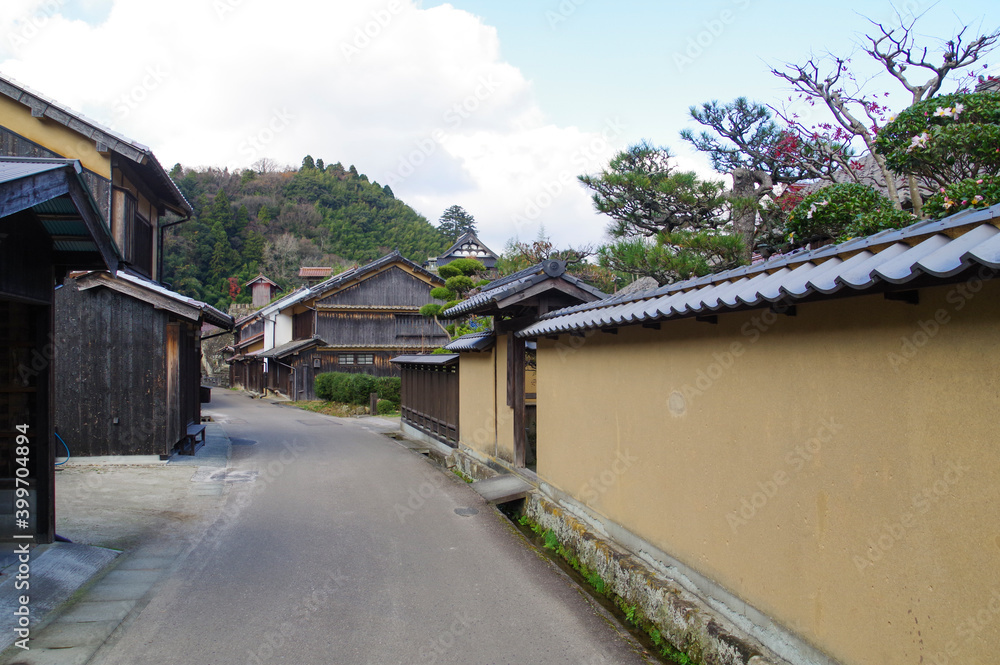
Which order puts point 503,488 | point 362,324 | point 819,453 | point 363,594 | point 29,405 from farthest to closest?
point 362,324 → point 503,488 → point 29,405 → point 363,594 → point 819,453

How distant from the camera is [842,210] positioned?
9.79m

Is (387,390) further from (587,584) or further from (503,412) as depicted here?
(587,584)

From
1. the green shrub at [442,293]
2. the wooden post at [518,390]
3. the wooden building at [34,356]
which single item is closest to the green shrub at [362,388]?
the green shrub at [442,293]

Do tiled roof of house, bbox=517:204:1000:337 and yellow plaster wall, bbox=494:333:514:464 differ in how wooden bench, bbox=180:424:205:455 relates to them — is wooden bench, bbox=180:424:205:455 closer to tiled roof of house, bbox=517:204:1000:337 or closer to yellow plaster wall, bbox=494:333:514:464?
yellow plaster wall, bbox=494:333:514:464

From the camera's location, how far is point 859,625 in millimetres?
3584

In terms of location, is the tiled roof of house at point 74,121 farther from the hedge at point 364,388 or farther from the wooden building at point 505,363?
the hedge at point 364,388

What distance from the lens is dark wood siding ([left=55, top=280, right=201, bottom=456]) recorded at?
41.0ft

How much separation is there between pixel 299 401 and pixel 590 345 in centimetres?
3004

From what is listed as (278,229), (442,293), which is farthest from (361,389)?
(278,229)

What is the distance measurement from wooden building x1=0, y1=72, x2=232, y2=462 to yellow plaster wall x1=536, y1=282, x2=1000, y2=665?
1088 cm

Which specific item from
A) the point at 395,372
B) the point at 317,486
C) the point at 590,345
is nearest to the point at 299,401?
the point at 395,372

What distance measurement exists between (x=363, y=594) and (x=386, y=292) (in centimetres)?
3087

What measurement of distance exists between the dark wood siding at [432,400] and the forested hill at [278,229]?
40816mm

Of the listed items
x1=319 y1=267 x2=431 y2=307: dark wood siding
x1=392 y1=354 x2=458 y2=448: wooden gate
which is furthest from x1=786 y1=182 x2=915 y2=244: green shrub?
x1=319 y1=267 x2=431 y2=307: dark wood siding
